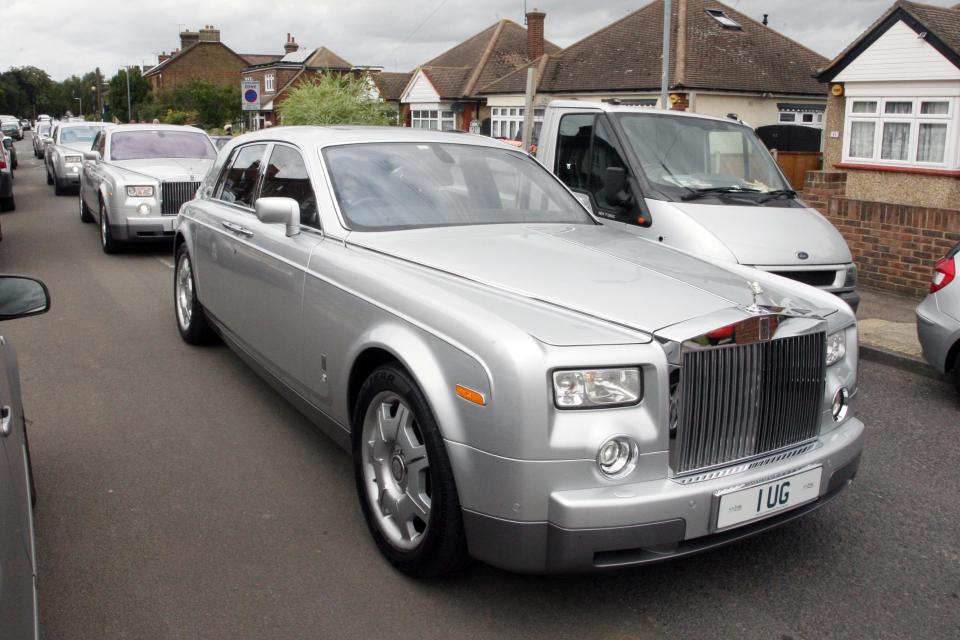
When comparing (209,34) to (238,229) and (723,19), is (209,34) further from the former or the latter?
(238,229)

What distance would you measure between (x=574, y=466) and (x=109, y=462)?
9.68 ft

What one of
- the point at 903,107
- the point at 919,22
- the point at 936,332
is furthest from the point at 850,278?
the point at 903,107

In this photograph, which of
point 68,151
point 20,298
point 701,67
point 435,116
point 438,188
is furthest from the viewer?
point 435,116

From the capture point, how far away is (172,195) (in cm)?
1219

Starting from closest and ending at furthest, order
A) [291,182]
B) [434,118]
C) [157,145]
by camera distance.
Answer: [291,182] → [157,145] → [434,118]

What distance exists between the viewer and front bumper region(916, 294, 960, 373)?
5980mm

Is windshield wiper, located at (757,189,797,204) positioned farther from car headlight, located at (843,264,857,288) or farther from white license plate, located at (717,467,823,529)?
white license plate, located at (717,467,823,529)

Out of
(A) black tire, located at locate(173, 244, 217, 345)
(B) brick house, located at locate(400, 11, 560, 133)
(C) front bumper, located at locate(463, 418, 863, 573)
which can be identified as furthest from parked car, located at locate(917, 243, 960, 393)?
(B) brick house, located at locate(400, 11, 560, 133)

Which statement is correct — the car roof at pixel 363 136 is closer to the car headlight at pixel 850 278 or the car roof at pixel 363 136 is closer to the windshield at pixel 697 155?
the windshield at pixel 697 155

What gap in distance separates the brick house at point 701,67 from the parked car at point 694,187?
2707 cm

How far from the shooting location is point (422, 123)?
192 ft

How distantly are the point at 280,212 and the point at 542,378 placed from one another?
2149 mm

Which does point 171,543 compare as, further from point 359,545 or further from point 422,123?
point 422,123

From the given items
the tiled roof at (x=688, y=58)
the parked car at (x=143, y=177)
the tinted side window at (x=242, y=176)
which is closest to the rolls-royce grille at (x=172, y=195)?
the parked car at (x=143, y=177)
